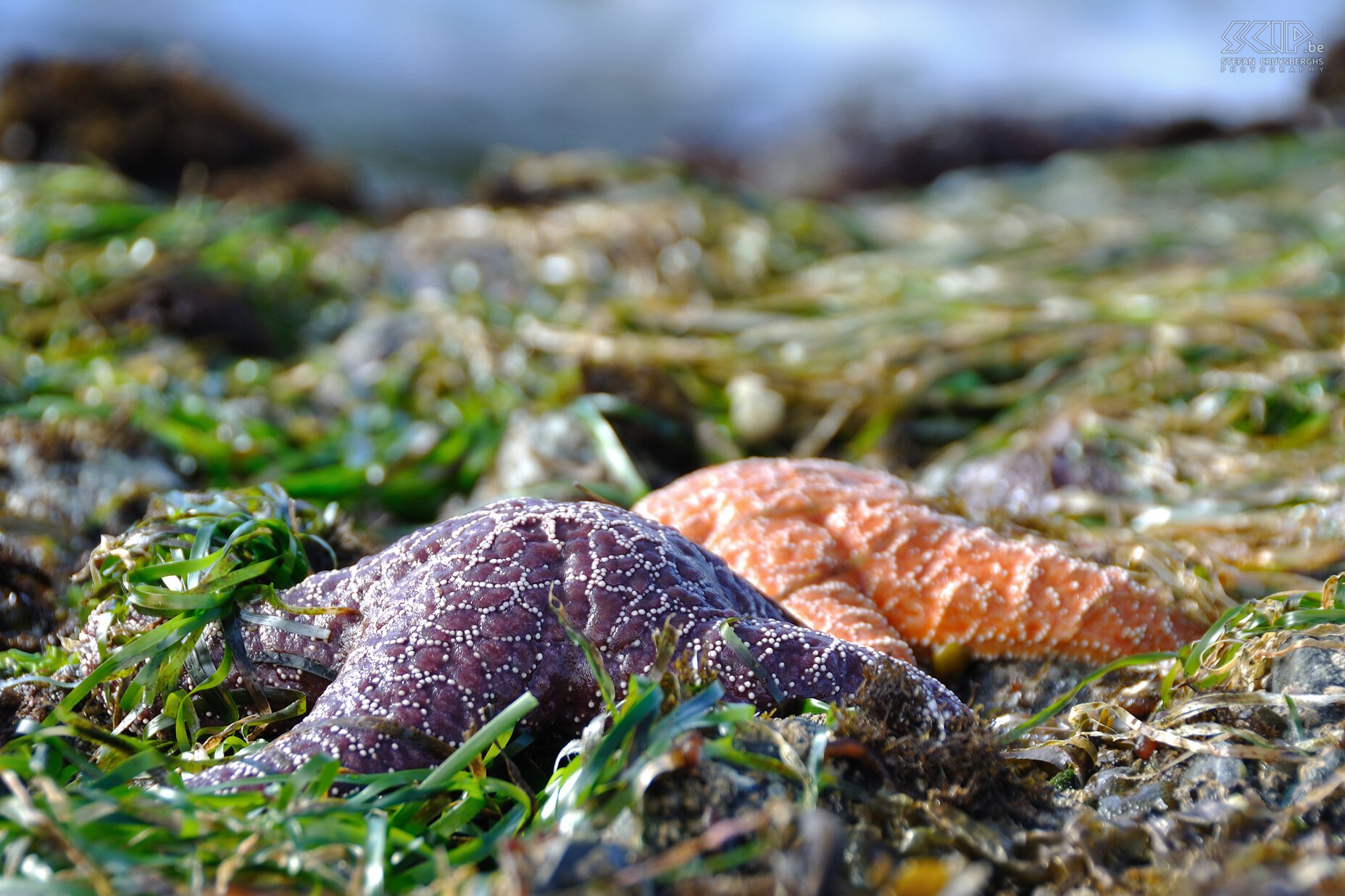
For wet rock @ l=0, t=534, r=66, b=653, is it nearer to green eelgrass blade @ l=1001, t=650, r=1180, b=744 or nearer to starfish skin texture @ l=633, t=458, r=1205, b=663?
starfish skin texture @ l=633, t=458, r=1205, b=663

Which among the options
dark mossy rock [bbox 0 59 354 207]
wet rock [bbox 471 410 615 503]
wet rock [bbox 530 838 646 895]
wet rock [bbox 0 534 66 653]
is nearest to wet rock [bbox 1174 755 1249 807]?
wet rock [bbox 530 838 646 895]

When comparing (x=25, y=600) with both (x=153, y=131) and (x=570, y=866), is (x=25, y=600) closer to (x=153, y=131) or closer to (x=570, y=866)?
(x=570, y=866)

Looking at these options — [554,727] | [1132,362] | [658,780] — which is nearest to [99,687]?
[554,727]

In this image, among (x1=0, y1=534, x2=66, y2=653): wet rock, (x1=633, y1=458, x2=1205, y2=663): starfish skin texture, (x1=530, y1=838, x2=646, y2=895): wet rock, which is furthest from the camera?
(x1=0, y1=534, x2=66, y2=653): wet rock

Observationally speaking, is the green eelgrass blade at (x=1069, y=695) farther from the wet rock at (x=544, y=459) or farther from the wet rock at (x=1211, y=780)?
the wet rock at (x=544, y=459)

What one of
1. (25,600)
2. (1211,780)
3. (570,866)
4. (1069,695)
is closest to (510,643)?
(570,866)

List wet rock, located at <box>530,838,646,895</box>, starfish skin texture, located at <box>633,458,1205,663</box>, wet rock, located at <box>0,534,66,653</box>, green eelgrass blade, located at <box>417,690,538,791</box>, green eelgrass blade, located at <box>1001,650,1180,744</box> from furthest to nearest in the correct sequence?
wet rock, located at <box>0,534,66,653</box> < starfish skin texture, located at <box>633,458,1205,663</box> < green eelgrass blade, located at <box>1001,650,1180,744</box> < green eelgrass blade, located at <box>417,690,538,791</box> < wet rock, located at <box>530,838,646,895</box>
